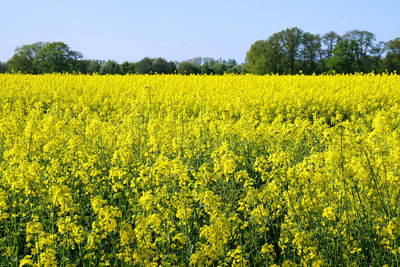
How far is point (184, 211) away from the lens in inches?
116

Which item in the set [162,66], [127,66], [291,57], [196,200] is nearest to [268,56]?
[291,57]

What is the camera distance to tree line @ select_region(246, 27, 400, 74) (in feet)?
168

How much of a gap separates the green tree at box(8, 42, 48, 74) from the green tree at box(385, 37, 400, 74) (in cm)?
4988

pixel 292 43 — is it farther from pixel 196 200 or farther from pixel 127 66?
pixel 196 200

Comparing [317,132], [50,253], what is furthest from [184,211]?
[317,132]

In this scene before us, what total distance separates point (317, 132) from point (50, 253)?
5.60m

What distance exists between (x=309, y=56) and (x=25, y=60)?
141 ft

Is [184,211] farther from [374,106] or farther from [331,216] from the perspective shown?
[374,106]

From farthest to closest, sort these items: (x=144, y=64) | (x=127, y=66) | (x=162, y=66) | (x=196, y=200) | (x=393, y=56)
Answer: (x=127, y=66), (x=144, y=64), (x=162, y=66), (x=393, y=56), (x=196, y=200)

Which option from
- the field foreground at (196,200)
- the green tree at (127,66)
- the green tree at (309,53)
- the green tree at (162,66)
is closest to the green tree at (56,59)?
the green tree at (162,66)

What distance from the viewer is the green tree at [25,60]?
51.2 metres

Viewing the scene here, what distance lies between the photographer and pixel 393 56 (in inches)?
2156

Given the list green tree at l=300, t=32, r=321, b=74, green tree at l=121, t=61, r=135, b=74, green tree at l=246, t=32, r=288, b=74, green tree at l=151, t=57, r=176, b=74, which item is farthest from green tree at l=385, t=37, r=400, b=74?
green tree at l=121, t=61, r=135, b=74

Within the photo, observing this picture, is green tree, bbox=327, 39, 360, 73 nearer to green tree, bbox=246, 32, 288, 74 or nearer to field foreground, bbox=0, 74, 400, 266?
green tree, bbox=246, 32, 288, 74
